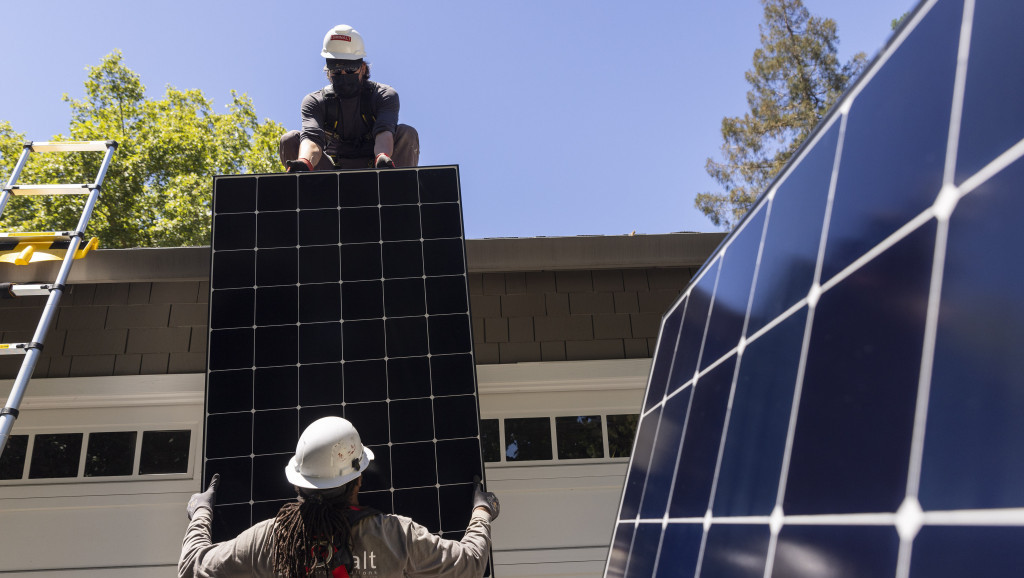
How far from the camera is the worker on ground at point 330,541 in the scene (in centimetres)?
268

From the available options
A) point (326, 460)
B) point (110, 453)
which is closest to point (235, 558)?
point (326, 460)

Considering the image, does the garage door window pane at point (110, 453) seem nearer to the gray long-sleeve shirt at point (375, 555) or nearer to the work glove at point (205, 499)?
the work glove at point (205, 499)

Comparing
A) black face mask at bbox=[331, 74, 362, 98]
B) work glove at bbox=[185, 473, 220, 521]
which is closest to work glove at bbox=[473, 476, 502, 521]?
work glove at bbox=[185, 473, 220, 521]

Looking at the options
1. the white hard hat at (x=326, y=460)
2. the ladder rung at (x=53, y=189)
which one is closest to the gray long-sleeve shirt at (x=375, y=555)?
the white hard hat at (x=326, y=460)

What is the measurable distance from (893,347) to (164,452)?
665 cm

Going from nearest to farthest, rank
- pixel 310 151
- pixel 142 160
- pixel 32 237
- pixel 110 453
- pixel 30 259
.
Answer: pixel 310 151, pixel 30 259, pixel 32 237, pixel 110 453, pixel 142 160

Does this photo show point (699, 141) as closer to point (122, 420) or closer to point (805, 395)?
point (122, 420)

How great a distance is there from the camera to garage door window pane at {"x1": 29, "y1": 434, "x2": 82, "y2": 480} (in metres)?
6.21

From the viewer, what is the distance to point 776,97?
32000mm

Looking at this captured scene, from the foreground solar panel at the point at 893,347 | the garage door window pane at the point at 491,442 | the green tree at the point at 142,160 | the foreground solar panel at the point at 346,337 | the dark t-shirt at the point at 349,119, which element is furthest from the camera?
the green tree at the point at 142,160

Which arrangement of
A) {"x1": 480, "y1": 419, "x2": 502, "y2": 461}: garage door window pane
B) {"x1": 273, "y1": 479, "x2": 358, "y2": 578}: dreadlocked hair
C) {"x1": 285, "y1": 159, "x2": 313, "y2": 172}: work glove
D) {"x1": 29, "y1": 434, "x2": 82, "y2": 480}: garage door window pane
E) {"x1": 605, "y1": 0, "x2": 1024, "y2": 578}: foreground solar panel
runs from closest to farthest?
{"x1": 605, "y1": 0, "x2": 1024, "y2": 578}: foreground solar panel, {"x1": 273, "y1": 479, "x2": 358, "y2": 578}: dreadlocked hair, {"x1": 285, "y1": 159, "x2": 313, "y2": 172}: work glove, {"x1": 29, "y1": 434, "x2": 82, "y2": 480}: garage door window pane, {"x1": 480, "y1": 419, "x2": 502, "y2": 461}: garage door window pane

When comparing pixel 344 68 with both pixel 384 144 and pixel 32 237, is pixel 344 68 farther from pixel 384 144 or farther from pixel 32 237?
pixel 32 237

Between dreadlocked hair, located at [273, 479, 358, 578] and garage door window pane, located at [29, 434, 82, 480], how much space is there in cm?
464

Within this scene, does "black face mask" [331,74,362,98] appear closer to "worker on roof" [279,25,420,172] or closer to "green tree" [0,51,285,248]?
"worker on roof" [279,25,420,172]
